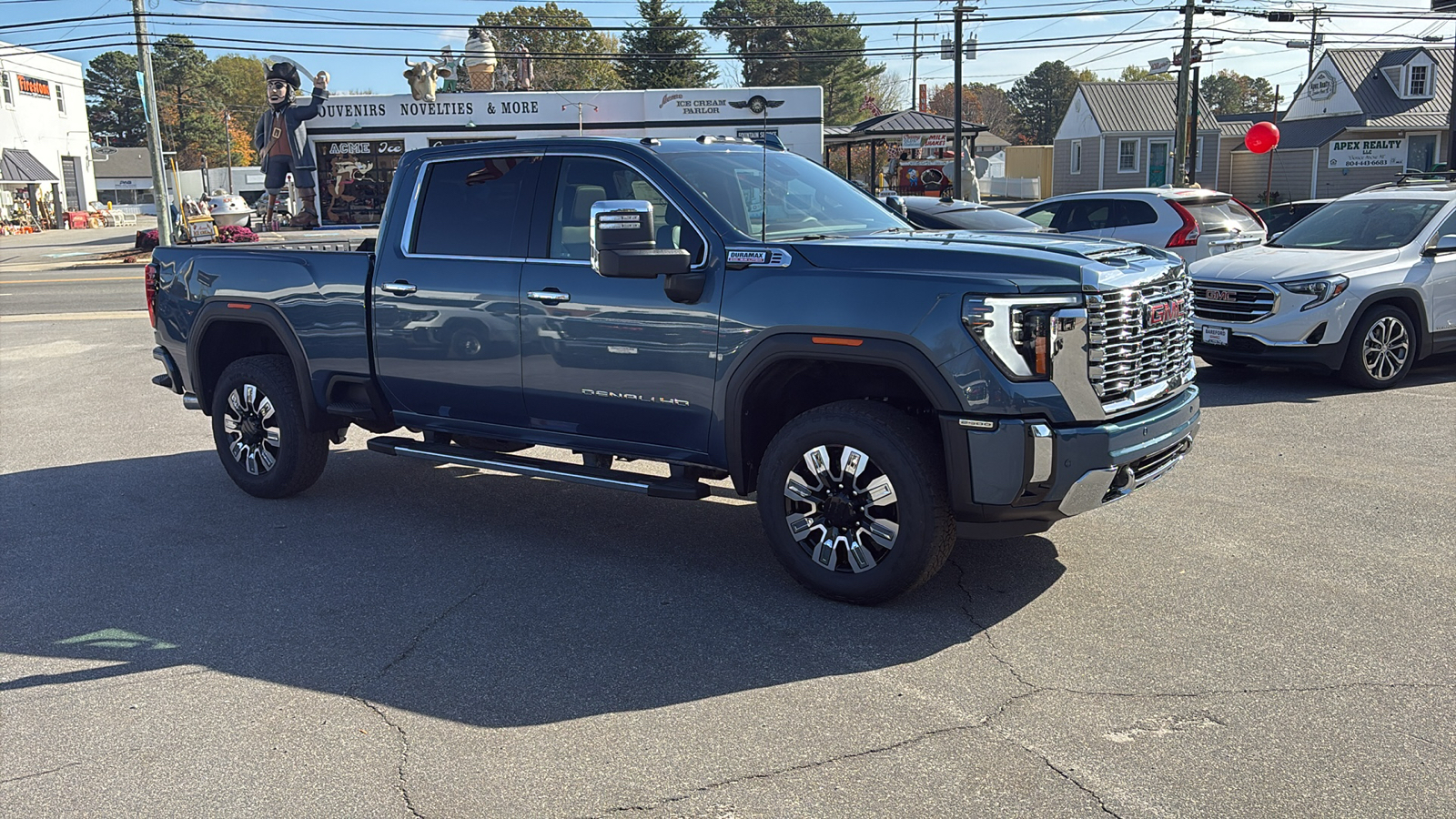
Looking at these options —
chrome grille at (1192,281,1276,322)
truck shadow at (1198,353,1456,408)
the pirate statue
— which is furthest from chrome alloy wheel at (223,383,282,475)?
the pirate statue

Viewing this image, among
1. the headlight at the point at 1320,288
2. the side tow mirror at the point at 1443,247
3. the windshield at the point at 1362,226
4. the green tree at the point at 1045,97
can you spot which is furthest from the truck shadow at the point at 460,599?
the green tree at the point at 1045,97

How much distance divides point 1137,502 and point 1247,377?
4.82m

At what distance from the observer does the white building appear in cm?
5906

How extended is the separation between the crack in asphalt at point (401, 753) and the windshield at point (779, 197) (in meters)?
2.60

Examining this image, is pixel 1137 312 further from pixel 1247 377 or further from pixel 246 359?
pixel 1247 377

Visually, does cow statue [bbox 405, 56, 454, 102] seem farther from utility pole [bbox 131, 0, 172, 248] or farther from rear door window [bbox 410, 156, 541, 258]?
rear door window [bbox 410, 156, 541, 258]

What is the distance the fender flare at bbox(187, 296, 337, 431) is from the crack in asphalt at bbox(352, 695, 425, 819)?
295 cm

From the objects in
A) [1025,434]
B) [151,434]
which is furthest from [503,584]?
[151,434]

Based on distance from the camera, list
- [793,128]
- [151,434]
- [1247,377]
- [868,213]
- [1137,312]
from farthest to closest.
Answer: [793,128], [1247,377], [151,434], [868,213], [1137,312]

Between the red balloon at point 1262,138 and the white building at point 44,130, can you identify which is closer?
the red balloon at point 1262,138

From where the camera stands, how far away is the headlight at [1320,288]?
31.7ft

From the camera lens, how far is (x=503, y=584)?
5555mm

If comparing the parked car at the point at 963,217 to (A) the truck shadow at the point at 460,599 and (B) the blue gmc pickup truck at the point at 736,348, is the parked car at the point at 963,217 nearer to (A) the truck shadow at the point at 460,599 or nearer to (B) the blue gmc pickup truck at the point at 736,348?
(B) the blue gmc pickup truck at the point at 736,348

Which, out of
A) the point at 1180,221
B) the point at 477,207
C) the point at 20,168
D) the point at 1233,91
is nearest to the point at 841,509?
the point at 477,207
